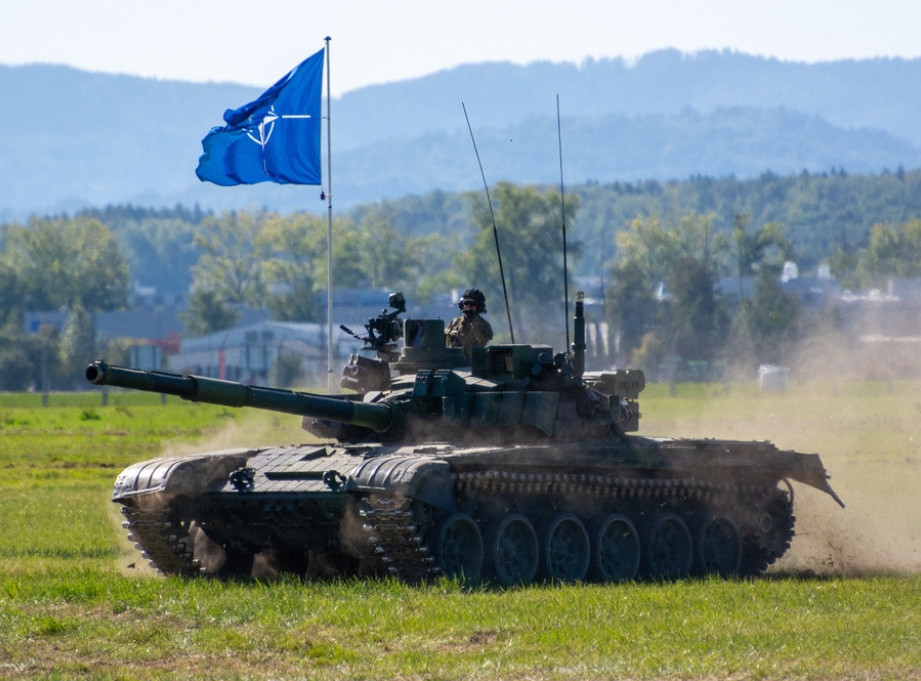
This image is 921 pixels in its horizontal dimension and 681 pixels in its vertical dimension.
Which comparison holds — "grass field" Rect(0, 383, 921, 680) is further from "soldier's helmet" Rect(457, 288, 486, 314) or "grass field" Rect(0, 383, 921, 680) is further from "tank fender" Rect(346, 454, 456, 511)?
"soldier's helmet" Rect(457, 288, 486, 314)

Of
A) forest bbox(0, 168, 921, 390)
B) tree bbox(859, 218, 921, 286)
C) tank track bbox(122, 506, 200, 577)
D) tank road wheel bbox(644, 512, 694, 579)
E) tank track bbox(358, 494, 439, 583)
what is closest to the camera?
tank track bbox(358, 494, 439, 583)

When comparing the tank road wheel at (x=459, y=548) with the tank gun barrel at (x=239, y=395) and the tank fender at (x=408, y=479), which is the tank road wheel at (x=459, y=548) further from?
the tank gun barrel at (x=239, y=395)

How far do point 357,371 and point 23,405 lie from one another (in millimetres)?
50801

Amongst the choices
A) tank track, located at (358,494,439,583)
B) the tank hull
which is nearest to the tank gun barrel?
the tank hull

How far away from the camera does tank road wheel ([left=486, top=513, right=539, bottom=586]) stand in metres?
18.1

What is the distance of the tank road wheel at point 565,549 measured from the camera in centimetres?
1875

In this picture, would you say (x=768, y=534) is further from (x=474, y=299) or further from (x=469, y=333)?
(x=474, y=299)

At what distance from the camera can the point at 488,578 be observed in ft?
59.4

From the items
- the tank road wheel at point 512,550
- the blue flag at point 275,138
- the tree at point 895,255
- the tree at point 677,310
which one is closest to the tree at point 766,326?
the tree at point 677,310

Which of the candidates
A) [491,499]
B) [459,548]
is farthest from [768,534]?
[459,548]

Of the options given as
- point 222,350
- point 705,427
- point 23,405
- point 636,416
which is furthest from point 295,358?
point 636,416

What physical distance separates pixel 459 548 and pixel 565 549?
5.74ft

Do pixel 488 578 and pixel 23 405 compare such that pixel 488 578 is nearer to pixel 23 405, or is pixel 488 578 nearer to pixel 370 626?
pixel 370 626

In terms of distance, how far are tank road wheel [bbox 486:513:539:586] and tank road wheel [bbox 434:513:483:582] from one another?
0.51 feet
